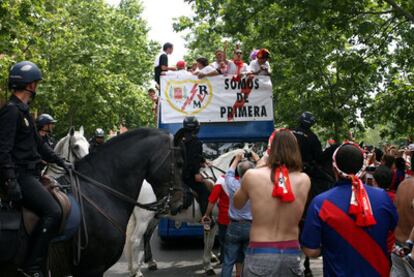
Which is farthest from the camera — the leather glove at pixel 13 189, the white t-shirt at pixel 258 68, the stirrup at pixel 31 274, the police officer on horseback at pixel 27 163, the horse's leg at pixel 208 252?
the white t-shirt at pixel 258 68

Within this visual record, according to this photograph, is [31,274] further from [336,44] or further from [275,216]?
[336,44]

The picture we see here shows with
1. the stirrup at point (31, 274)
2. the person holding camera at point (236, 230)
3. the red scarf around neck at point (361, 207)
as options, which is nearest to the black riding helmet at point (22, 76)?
the stirrup at point (31, 274)

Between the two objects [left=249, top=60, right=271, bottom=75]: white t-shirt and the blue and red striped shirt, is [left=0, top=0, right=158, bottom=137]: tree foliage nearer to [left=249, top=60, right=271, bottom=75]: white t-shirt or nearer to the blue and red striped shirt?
[left=249, top=60, right=271, bottom=75]: white t-shirt

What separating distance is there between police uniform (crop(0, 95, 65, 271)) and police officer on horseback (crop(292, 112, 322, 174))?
17.0 ft

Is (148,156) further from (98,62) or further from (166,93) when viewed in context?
(98,62)

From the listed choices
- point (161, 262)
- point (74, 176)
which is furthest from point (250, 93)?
point (74, 176)

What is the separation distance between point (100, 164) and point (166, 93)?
5.94 m

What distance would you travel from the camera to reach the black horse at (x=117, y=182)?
639cm

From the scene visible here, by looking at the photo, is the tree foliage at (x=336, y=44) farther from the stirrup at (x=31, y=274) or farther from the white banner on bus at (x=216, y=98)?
the stirrup at (x=31, y=274)

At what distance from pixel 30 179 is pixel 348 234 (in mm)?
2893

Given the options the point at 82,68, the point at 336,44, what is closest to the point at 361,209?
the point at 336,44

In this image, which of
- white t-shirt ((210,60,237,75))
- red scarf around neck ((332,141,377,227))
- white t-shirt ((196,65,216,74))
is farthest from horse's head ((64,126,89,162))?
red scarf around neck ((332,141,377,227))

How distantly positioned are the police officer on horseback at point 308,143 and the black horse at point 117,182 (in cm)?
333

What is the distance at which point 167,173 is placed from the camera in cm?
702
